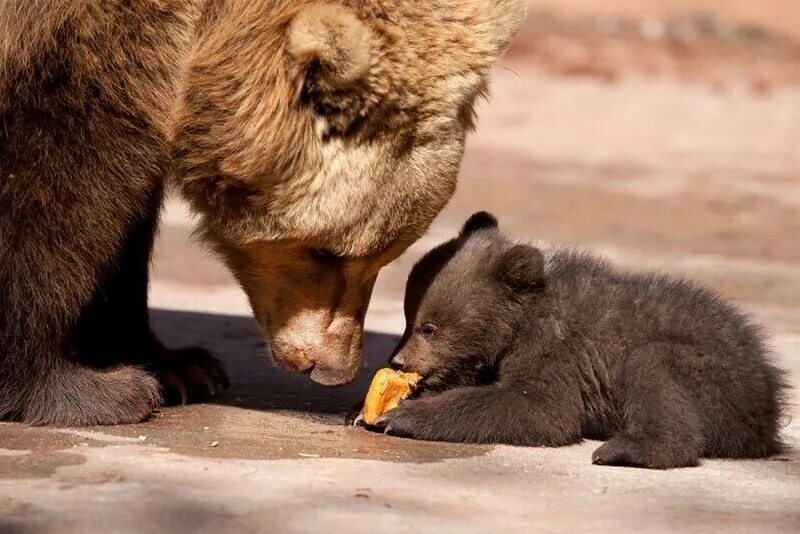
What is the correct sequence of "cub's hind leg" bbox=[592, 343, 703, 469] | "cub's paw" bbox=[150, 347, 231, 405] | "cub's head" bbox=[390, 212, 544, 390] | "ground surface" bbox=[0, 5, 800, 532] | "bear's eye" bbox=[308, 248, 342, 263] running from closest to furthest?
"ground surface" bbox=[0, 5, 800, 532] → "cub's hind leg" bbox=[592, 343, 703, 469] → "bear's eye" bbox=[308, 248, 342, 263] → "cub's head" bbox=[390, 212, 544, 390] → "cub's paw" bbox=[150, 347, 231, 405]

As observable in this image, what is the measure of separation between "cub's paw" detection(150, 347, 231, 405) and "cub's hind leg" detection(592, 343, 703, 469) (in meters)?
1.77

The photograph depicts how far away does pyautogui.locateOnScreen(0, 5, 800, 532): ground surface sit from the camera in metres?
4.50

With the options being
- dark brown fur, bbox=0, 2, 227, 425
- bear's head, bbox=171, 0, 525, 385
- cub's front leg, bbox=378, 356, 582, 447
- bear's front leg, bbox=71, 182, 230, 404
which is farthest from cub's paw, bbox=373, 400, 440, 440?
bear's front leg, bbox=71, 182, 230, 404

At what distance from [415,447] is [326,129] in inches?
46.5

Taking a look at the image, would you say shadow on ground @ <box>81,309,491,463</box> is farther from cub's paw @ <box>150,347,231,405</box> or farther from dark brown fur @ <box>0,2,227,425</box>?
dark brown fur @ <box>0,2,227,425</box>

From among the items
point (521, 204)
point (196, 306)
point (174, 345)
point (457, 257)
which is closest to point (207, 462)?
point (457, 257)

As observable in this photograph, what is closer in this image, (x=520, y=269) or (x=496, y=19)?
(x=496, y=19)

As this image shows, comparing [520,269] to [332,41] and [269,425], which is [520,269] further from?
[332,41]

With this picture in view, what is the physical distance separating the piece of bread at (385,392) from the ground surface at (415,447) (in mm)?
161

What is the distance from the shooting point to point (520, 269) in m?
6.11

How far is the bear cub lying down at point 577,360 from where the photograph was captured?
5688mm

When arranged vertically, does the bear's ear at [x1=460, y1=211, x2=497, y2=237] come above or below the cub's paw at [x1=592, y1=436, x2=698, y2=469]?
above

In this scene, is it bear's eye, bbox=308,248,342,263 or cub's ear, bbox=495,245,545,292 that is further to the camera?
cub's ear, bbox=495,245,545,292

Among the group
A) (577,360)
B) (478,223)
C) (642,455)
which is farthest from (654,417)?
(478,223)
